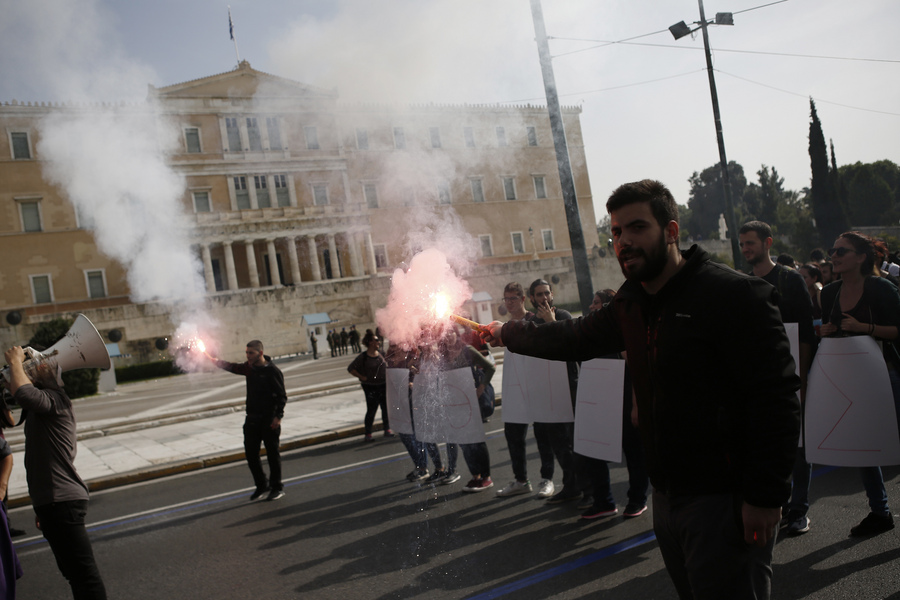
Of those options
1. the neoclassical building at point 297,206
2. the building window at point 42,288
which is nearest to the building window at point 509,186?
the neoclassical building at point 297,206

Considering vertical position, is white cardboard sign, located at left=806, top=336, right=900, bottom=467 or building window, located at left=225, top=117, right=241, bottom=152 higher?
building window, located at left=225, top=117, right=241, bottom=152

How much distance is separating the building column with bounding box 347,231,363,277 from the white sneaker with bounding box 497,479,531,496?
3113 centimetres

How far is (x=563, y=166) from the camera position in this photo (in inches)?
373

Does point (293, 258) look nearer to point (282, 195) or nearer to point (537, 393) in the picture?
point (282, 195)

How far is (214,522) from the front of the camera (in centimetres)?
643

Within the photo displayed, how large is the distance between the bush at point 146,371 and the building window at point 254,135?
33.9 feet

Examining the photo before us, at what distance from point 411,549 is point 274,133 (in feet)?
69.4

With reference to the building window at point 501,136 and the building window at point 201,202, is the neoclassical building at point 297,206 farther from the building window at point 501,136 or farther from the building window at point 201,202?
the building window at point 201,202

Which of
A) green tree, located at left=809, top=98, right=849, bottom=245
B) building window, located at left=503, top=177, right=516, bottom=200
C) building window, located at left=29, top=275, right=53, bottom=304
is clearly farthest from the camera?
green tree, located at left=809, top=98, right=849, bottom=245

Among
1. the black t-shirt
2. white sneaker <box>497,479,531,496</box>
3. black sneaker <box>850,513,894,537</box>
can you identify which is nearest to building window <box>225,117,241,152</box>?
white sneaker <box>497,479,531,496</box>

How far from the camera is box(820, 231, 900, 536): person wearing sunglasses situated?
4.19 meters

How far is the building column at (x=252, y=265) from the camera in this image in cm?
4150

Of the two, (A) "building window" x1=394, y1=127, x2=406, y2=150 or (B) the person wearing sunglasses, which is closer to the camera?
(B) the person wearing sunglasses

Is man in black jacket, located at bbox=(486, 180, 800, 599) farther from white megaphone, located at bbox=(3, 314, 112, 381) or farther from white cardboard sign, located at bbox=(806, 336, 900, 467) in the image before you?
white megaphone, located at bbox=(3, 314, 112, 381)
